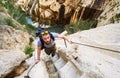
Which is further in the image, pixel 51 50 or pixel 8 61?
pixel 51 50

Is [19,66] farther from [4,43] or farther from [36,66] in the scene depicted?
[4,43]

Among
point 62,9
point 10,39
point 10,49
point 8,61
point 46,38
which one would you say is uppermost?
point 62,9

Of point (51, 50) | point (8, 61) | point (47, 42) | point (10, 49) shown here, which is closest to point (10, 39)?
point (10, 49)

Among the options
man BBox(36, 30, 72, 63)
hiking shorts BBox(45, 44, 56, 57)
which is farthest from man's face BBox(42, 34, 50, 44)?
hiking shorts BBox(45, 44, 56, 57)

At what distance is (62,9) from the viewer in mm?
41719

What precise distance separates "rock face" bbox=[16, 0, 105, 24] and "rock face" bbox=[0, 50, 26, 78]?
29.8 metres

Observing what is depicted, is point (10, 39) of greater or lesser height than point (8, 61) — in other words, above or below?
above

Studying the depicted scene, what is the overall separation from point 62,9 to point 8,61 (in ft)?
116

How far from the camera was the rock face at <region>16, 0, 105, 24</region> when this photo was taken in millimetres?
37281

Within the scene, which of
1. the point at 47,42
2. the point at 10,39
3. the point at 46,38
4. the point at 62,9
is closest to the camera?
the point at 46,38

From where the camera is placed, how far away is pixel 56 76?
6.47 meters

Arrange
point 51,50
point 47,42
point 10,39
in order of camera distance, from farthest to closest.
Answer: point 10,39, point 51,50, point 47,42

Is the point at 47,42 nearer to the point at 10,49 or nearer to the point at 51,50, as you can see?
the point at 51,50

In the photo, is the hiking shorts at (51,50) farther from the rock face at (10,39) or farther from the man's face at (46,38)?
the rock face at (10,39)
